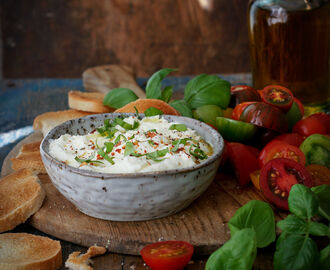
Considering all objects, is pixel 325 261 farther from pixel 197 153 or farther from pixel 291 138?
pixel 291 138

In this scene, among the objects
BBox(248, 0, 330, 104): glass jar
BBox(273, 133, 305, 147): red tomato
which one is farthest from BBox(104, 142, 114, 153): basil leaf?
BBox(248, 0, 330, 104): glass jar

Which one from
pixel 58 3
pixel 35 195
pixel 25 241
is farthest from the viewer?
pixel 58 3

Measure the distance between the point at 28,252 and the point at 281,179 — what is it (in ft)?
3.16

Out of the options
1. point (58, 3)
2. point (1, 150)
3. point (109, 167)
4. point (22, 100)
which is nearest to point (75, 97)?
point (1, 150)

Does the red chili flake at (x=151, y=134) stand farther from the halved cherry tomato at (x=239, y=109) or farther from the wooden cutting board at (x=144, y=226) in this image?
the halved cherry tomato at (x=239, y=109)

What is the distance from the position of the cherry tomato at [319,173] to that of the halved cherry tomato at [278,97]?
35cm

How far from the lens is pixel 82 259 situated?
61.2 inches

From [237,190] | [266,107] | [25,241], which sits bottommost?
[237,190]

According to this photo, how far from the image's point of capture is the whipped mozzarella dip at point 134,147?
1.66 m

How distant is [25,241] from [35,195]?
24cm

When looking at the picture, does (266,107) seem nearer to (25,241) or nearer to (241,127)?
(241,127)

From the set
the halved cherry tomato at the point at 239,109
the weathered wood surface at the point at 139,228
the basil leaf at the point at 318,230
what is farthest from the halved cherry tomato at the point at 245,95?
the basil leaf at the point at 318,230

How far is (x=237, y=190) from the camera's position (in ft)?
6.61

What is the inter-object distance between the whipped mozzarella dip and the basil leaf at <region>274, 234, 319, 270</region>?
1.62 ft
